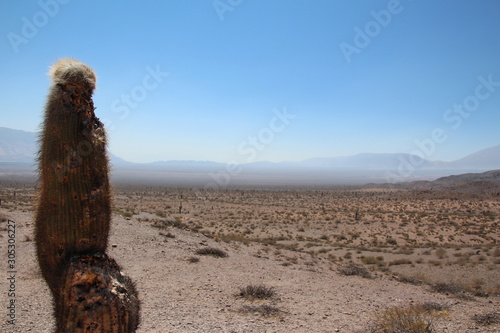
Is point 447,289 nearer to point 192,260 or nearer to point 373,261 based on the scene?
point 373,261

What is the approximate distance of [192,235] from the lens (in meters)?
18.0

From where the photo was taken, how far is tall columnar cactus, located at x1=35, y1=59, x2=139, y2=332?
309cm

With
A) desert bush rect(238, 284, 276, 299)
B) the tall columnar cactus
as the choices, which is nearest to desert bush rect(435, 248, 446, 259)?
desert bush rect(238, 284, 276, 299)

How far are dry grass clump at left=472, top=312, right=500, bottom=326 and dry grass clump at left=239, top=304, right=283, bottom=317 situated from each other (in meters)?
4.66

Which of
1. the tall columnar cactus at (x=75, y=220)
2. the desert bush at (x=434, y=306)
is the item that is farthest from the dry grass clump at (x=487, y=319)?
the tall columnar cactus at (x=75, y=220)

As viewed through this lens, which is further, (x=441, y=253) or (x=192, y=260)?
(x=441, y=253)

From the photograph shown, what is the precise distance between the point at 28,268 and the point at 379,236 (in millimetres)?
22449

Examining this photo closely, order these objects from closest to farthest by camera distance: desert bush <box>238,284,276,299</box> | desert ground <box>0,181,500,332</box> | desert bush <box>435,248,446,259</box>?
desert ground <box>0,181,500,332</box>
desert bush <box>238,284,276,299</box>
desert bush <box>435,248,446,259</box>

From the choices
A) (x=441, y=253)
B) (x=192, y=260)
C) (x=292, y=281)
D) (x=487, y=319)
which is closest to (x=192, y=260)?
(x=192, y=260)

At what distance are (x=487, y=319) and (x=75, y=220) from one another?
8.97 m

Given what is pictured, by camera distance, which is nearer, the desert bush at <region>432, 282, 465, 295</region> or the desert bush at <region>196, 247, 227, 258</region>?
the desert bush at <region>432, 282, 465, 295</region>

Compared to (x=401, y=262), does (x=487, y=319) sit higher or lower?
higher

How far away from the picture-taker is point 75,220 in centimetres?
317

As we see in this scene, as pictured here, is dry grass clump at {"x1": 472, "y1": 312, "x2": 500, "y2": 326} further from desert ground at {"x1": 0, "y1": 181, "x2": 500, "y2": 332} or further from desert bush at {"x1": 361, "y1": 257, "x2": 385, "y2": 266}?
desert bush at {"x1": 361, "y1": 257, "x2": 385, "y2": 266}
